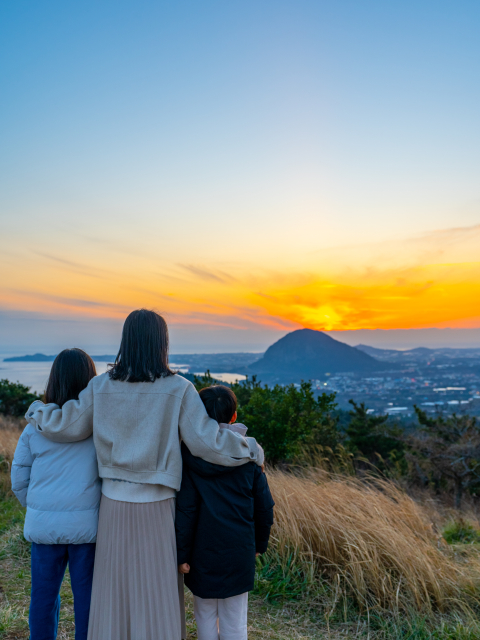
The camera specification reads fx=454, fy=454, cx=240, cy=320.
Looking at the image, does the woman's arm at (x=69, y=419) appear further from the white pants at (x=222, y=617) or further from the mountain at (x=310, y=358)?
the mountain at (x=310, y=358)

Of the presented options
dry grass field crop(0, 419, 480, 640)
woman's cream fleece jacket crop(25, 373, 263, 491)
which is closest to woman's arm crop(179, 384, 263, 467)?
woman's cream fleece jacket crop(25, 373, 263, 491)

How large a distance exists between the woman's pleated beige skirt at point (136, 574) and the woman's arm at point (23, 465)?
0.53 m

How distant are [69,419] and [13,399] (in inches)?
633

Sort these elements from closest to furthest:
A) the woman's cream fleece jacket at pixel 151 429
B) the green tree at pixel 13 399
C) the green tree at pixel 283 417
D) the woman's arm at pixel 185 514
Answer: the woman's cream fleece jacket at pixel 151 429, the woman's arm at pixel 185 514, the green tree at pixel 283 417, the green tree at pixel 13 399

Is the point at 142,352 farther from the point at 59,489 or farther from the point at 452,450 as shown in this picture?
the point at 452,450

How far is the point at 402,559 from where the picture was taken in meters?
3.67

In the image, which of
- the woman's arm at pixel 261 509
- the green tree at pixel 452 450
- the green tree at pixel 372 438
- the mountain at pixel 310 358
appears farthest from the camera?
the mountain at pixel 310 358

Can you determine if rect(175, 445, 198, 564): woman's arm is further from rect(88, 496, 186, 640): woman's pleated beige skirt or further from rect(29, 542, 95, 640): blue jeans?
rect(29, 542, 95, 640): blue jeans

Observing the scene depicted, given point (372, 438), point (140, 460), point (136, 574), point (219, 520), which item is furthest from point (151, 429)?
point (372, 438)

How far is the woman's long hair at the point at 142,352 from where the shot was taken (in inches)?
91.7

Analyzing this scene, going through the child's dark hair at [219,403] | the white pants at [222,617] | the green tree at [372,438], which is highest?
the child's dark hair at [219,403]

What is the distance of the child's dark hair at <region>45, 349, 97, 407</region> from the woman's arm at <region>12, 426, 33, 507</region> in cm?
25

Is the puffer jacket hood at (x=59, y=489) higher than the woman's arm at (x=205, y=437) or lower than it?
Answer: lower

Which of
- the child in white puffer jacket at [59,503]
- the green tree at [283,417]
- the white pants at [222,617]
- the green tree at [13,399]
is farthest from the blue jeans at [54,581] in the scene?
the green tree at [13,399]
